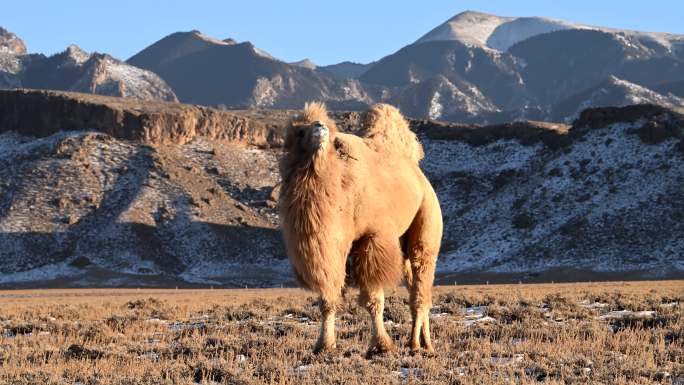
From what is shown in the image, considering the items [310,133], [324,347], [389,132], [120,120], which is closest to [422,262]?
[389,132]

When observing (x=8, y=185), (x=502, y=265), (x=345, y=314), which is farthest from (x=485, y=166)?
(x=345, y=314)

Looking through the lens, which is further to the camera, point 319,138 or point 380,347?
point 380,347

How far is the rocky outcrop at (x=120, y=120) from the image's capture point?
8875 centimetres

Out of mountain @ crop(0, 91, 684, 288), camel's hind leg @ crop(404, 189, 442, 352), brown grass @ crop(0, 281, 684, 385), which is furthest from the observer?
mountain @ crop(0, 91, 684, 288)

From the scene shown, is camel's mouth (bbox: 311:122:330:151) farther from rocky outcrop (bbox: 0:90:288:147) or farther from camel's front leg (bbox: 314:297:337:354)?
rocky outcrop (bbox: 0:90:288:147)

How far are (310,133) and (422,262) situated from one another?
103 inches

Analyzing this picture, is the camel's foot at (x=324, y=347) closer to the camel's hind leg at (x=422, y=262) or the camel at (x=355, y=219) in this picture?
the camel at (x=355, y=219)

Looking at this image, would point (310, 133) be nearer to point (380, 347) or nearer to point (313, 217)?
point (313, 217)

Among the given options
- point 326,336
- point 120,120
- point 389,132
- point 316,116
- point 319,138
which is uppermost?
point 120,120

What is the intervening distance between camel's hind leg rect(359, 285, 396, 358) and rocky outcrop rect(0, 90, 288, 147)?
78.1 meters

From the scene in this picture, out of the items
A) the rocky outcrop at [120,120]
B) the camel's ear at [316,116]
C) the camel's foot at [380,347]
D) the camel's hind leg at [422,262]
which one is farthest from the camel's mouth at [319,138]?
the rocky outcrop at [120,120]

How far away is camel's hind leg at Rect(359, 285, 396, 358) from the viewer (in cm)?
1104

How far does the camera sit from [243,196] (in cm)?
8706

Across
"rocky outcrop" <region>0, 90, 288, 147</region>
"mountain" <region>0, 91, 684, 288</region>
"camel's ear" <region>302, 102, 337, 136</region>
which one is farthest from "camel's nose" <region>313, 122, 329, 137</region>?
"rocky outcrop" <region>0, 90, 288, 147</region>
